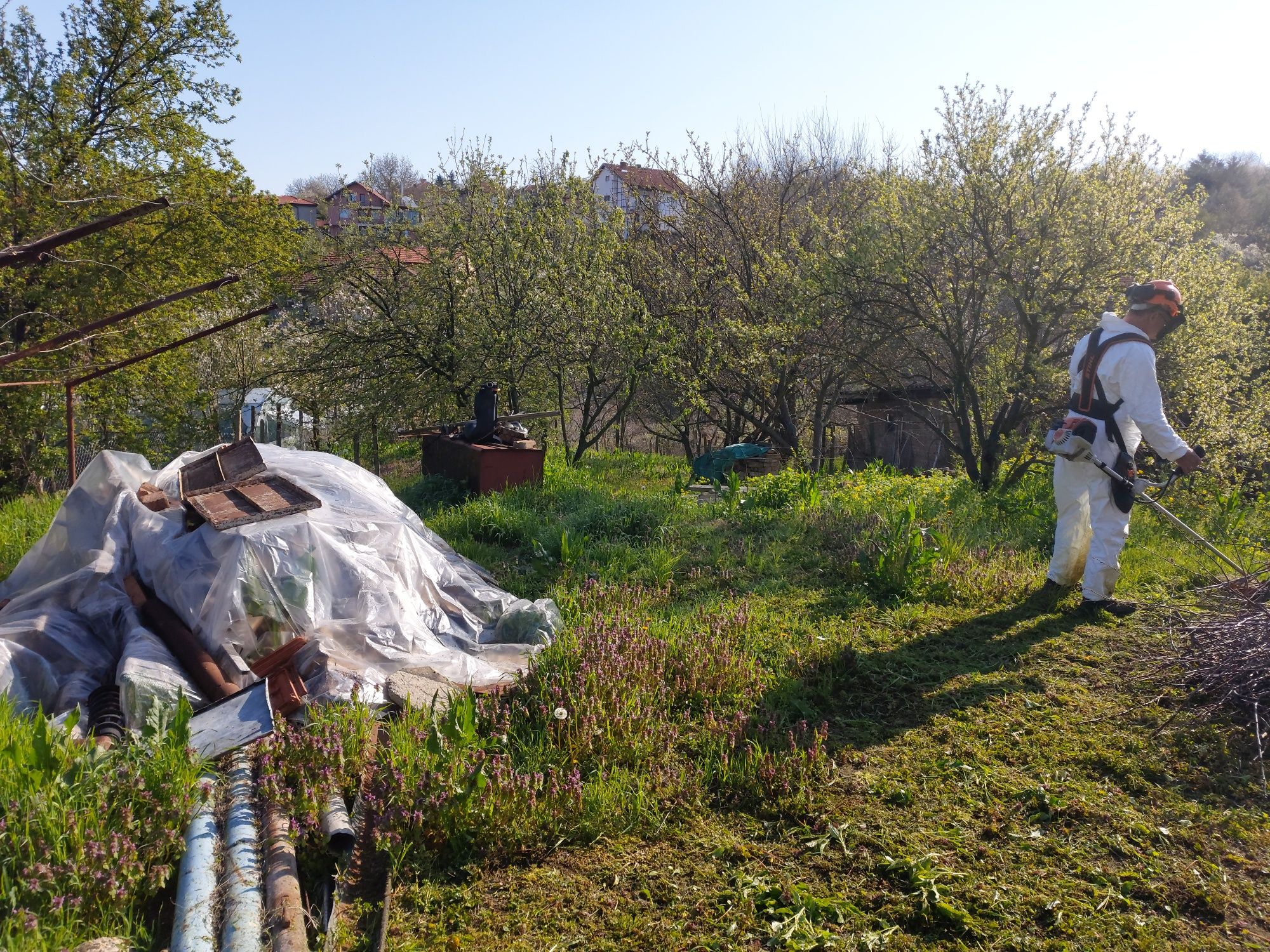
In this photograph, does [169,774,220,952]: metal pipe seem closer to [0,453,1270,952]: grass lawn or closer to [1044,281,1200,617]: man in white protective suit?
[0,453,1270,952]: grass lawn

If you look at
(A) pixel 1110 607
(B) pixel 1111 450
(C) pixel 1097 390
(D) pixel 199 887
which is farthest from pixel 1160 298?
(D) pixel 199 887

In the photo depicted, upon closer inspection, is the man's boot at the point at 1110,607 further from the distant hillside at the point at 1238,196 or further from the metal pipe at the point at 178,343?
the distant hillside at the point at 1238,196

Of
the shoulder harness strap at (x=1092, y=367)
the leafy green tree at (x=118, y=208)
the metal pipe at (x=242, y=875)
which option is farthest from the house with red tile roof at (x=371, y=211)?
the metal pipe at (x=242, y=875)

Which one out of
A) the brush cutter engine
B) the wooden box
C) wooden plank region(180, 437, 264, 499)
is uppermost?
the brush cutter engine

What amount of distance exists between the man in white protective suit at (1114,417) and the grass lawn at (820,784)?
493 mm

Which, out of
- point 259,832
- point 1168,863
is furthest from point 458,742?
point 1168,863

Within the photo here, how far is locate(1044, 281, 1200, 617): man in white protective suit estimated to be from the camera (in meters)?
5.51

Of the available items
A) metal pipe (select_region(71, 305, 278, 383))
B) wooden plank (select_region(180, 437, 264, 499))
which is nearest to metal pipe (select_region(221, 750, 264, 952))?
metal pipe (select_region(71, 305, 278, 383))

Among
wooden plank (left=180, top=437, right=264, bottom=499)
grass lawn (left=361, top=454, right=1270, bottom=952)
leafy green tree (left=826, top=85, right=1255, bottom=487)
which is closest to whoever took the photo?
grass lawn (left=361, top=454, right=1270, bottom=952)

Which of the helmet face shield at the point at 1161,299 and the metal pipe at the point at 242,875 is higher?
the helmet face shield at the point at 1161,299

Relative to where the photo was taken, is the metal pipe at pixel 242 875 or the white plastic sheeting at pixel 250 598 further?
the white plastic sheeting at pixel 250 598

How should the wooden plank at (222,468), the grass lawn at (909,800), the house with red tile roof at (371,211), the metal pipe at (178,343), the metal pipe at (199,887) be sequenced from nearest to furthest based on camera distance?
the metal pipe at (199,887) < the grass lawn at (909,800) < the metal pipe at (178,343) < the wooden plank at (222,468) < the house with red tile roof at (371,211)

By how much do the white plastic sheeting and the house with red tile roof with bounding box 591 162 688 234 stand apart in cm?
998

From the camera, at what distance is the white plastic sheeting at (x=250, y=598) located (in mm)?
4398
